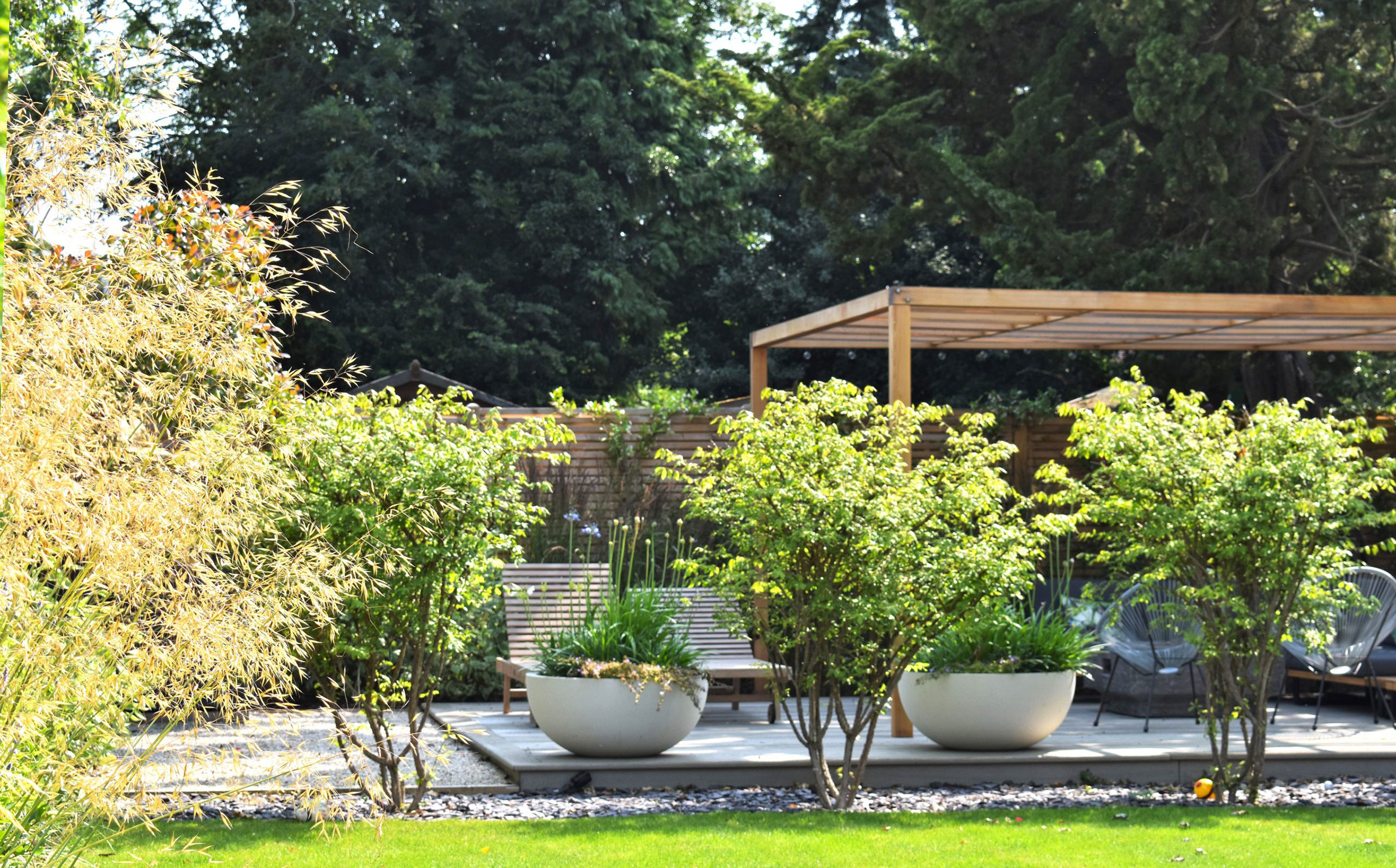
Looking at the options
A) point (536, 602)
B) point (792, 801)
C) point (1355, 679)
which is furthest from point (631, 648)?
point (1355, 679)

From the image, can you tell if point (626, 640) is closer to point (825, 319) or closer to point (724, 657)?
point (724, 657)

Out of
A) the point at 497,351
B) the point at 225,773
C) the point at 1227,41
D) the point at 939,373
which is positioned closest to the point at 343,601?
the point at 225,773

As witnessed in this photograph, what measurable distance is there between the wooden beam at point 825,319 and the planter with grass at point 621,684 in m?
2.02

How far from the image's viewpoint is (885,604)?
5160mm

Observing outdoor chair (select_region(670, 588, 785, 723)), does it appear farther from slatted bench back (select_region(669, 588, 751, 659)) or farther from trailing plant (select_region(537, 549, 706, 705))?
trailing plant (select_region(537, 549, 706, 705))

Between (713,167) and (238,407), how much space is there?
50.6 feet

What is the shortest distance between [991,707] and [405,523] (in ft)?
9.16

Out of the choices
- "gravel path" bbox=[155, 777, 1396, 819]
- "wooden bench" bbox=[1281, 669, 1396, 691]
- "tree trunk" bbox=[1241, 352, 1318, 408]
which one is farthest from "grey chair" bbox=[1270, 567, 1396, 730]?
"tree trunk" bbox=[1241, 352, 1318, 408]

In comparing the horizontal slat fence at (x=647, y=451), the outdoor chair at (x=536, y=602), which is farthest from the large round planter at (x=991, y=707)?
the horizontal slat fence at (x=647, y=451)

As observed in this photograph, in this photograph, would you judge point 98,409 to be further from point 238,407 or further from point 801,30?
point 801,30

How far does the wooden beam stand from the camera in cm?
714

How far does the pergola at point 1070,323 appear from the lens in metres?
6.96

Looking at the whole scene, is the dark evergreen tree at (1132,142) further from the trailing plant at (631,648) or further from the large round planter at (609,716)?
the large round planter at (609,716)

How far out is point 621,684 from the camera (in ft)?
18.9
